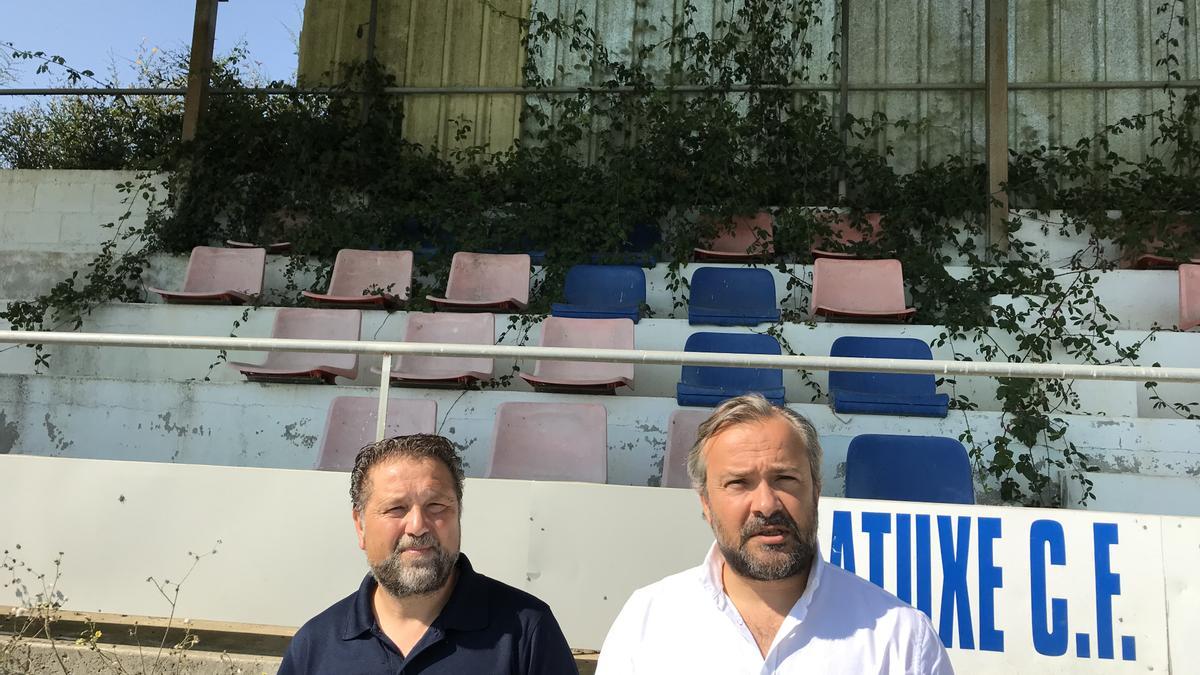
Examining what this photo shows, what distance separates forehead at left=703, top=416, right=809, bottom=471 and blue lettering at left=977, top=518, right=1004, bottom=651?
1.52m

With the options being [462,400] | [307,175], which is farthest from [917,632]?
[307,175]

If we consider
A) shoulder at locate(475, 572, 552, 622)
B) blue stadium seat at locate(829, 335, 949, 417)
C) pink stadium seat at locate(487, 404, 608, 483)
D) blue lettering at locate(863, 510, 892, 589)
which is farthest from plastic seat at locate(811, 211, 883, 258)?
shoulder at locate(475, 572, 552, 622)

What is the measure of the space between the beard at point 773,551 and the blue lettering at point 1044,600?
→ 5.29 feet

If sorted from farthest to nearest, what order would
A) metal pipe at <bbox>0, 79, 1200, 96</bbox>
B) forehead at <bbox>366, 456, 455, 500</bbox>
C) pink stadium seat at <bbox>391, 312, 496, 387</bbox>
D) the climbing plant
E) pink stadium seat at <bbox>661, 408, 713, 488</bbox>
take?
1. metal pipe at <bbox>0, 79, 1200, 96</bbox>
2. the climbing plant
3. pink stadium seat at <bbox>391, 312, 496, 387</bbox>
4. pink stadium seat at <bbox>661, 408, 713, 488</bbox>
5. forehead at <bbox>366, 456, 455, 500</bbox>

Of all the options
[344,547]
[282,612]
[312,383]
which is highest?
[312,383]

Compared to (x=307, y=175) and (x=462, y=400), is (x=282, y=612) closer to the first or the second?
(x=462, y=400)

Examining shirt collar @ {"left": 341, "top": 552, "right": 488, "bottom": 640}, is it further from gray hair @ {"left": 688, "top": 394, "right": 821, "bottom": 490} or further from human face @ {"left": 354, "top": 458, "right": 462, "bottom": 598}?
gray hair @ {"left": 688, "top": 394, "right": 821, "bottom": 490}

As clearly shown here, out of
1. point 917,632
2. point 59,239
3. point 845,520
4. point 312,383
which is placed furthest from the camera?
point 59,239

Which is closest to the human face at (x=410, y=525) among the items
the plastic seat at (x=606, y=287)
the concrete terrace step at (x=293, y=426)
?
the concrete terrace step at (x=293, y=426)

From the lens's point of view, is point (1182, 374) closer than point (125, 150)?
Yes

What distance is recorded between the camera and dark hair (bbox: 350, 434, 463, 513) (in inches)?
78.3

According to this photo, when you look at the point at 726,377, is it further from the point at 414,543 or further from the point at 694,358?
the point at 414,543

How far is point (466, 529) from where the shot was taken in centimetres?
329

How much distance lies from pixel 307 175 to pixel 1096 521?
256 inches
